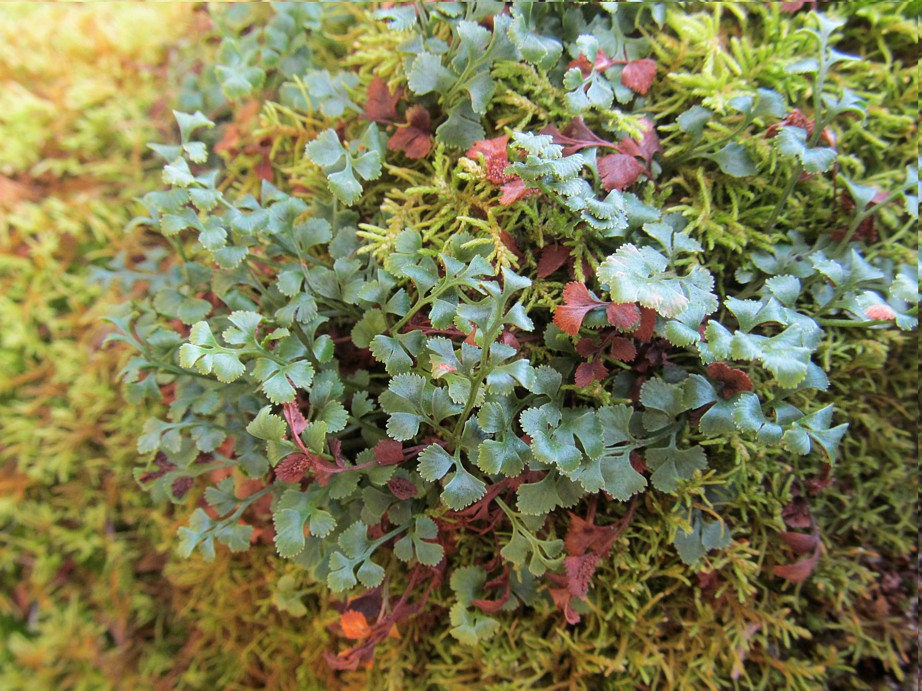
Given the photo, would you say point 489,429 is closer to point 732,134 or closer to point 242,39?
point 732,134

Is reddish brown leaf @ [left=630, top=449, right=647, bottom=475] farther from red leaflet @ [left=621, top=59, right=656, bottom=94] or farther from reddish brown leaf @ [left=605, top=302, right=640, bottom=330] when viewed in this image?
red leaflet @ [left=621, top=59, right=656, bottom=94]

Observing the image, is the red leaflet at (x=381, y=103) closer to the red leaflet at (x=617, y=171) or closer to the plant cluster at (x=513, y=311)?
the plant cluster at (x=513, y=311)

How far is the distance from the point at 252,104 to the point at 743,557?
4.64ft

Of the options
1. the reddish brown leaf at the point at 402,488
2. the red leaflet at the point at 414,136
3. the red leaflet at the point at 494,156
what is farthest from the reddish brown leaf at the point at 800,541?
the red leaflet at the point at 414,136

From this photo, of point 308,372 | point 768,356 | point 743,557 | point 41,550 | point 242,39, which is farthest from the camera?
point 41,550

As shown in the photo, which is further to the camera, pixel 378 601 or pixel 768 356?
pixel 378 601

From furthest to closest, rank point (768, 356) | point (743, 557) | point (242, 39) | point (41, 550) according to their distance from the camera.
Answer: point (41, 550) → point (242, 39) → point (743, 557) → point (768, 356)

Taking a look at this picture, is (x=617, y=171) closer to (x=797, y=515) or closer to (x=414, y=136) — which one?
(x=414, y=136)

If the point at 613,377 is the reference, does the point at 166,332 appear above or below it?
above

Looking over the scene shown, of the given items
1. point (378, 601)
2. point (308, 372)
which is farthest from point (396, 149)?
point (378, 601)

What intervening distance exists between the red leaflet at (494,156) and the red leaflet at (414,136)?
0.10 m

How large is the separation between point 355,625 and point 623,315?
0.73 metres

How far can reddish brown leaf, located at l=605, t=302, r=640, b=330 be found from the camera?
0.94m

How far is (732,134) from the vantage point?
108 centimetres
